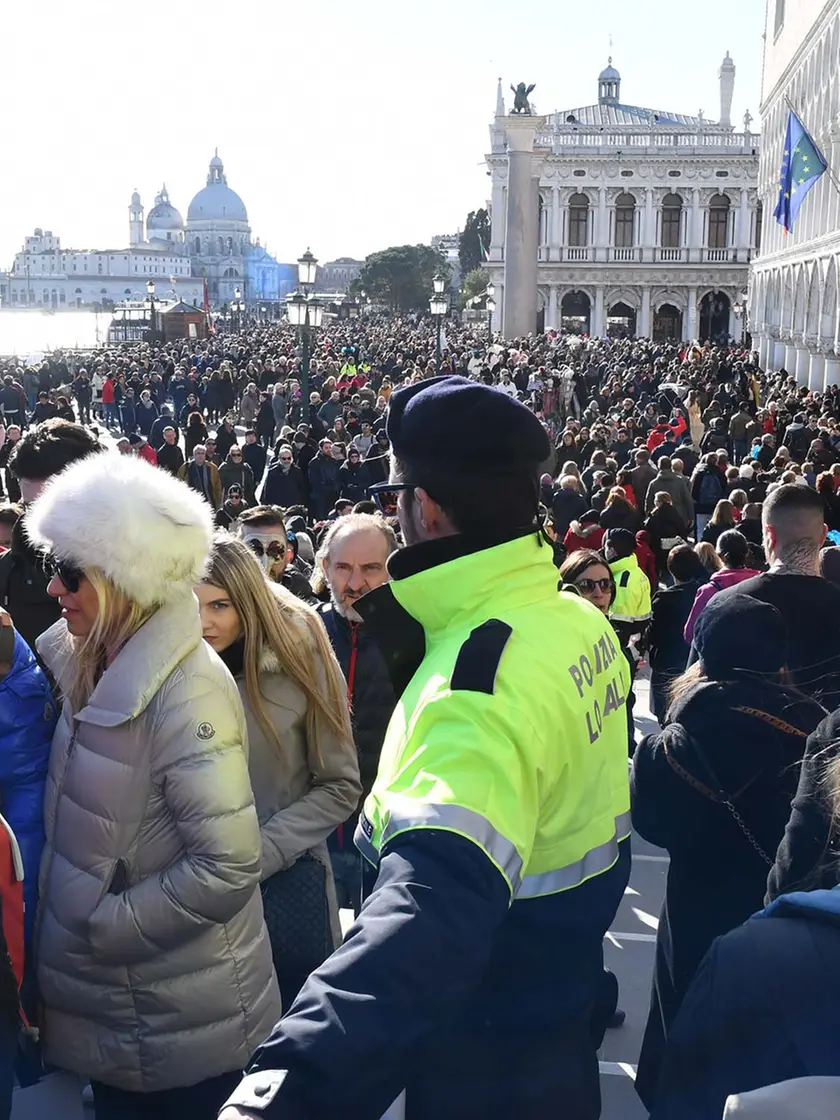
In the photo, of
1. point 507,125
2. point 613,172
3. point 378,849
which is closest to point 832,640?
point 378,849

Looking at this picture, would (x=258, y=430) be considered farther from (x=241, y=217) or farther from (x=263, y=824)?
(x=241, y=217)

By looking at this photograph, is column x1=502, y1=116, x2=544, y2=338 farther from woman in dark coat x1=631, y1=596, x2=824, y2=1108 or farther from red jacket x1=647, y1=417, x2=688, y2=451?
woman in dark coat x1=631, y1=596, x2=824, y2=1108

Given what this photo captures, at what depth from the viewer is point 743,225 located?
202 ft

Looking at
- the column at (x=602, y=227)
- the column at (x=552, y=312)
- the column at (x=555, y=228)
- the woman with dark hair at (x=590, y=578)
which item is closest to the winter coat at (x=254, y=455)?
the woman with dark hair at (x=590, y=578)

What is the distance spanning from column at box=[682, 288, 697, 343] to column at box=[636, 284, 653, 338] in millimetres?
1717

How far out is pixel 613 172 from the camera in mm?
61000

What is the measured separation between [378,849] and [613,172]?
207 ft

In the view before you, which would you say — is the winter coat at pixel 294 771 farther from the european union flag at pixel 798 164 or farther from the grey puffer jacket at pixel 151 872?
the european union flag at pixel 798 164

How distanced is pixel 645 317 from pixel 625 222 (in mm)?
4690

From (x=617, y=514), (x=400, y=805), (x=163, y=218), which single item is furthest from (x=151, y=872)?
(x=163, y=218)

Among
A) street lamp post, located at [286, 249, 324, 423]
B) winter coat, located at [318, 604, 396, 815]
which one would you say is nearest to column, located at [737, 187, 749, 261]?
street lamp post, located at [286, 249, 324, 423]

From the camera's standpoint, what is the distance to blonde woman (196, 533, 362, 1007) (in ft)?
9.69

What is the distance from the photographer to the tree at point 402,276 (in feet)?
278

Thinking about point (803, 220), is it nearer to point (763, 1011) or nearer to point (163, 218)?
point (763, 1011)
